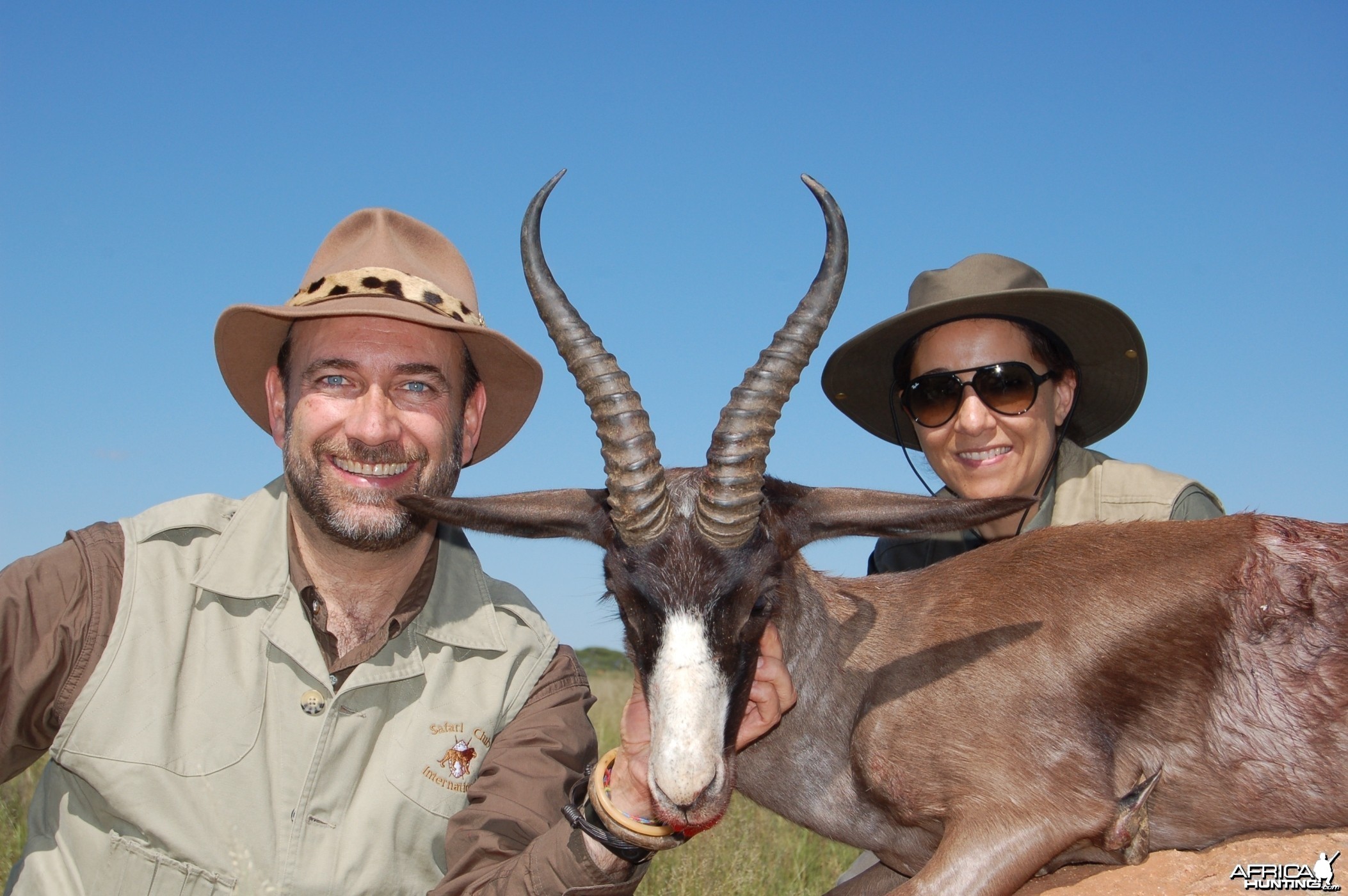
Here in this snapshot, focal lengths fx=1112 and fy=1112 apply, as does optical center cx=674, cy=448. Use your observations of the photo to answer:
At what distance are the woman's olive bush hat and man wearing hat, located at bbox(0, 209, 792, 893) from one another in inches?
95.1

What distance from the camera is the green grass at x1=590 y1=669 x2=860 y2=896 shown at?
23.0ft

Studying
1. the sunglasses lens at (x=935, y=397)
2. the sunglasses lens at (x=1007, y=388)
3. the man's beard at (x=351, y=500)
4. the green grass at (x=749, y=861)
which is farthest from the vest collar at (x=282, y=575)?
the sunglasses lens at (x=1007, y=388)

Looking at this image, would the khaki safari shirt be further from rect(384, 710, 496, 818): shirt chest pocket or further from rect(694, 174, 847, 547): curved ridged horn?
rect(694, 174, 847, 547): curved ridged horn

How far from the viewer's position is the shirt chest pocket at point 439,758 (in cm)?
514

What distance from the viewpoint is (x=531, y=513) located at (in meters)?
5.04

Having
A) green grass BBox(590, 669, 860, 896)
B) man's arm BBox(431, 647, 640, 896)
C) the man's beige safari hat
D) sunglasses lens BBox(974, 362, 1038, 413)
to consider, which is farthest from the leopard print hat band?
green grass BBox(590, 669, 860, 896)

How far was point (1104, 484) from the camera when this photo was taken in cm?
678

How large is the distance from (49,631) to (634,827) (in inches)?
105

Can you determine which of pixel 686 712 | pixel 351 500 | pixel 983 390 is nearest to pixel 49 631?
pixel 351 500

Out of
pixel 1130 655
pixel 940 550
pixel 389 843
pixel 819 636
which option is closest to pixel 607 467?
pixel 819 636

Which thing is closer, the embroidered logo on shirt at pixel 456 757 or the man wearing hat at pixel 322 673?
the man wearing hat at pixel 322 673

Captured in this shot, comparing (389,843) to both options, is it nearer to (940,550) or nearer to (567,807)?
(567,807)

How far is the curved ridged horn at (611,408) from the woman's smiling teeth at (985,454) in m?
2.47

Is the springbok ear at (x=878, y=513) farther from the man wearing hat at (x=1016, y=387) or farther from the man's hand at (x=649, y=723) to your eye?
the man wearing hat at (x=1016, y=387)
